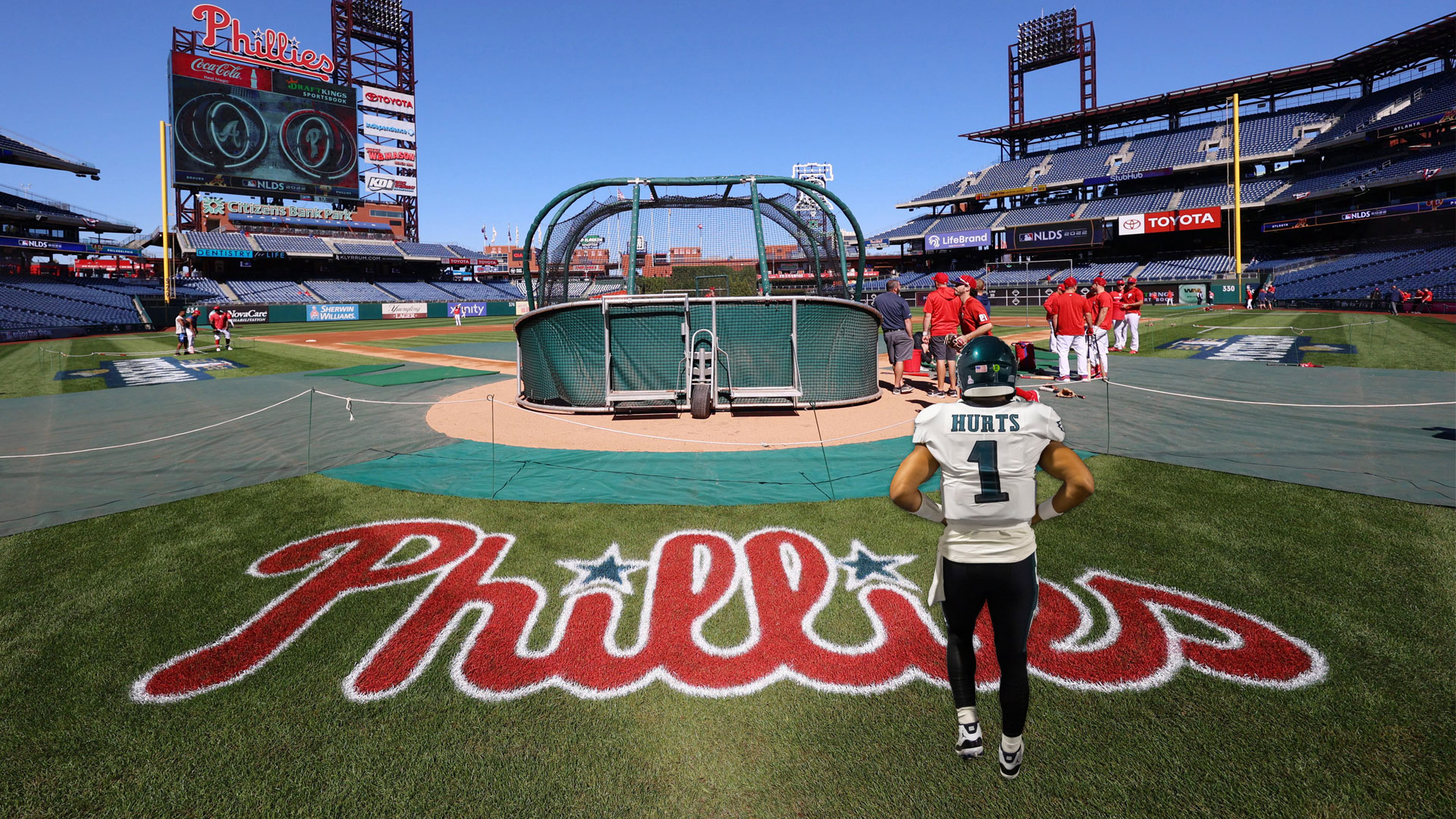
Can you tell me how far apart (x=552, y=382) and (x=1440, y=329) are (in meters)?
29.2

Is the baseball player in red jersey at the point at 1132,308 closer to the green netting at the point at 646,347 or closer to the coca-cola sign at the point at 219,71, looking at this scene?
the green netting at the point at 646,347

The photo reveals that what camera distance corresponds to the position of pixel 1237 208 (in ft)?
140

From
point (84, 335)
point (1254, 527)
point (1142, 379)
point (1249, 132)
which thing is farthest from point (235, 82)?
point (1249, 132)

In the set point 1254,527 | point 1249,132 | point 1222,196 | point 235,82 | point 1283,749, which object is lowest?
point 1283,749

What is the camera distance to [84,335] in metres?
37.5

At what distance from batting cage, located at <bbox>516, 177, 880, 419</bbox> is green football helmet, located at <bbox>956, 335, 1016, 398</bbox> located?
750 centimetres

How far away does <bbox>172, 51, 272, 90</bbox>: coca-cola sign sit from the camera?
2115 inches

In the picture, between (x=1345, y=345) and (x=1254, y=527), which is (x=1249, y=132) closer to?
(x=1345, y=345)

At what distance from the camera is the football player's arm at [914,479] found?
9.73ft

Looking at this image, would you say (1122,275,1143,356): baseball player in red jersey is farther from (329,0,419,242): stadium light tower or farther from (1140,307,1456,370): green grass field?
(329,0,419,242): stadium light tower

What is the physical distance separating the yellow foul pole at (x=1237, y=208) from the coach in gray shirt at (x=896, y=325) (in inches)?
1568

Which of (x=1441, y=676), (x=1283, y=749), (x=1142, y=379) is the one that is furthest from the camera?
(x=1142, y=379)

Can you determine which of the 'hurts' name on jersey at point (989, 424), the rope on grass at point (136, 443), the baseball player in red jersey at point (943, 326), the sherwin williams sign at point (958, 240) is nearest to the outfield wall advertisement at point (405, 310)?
the sherwin williams sign at point (958, 240)

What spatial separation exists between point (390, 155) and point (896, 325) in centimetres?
7617
